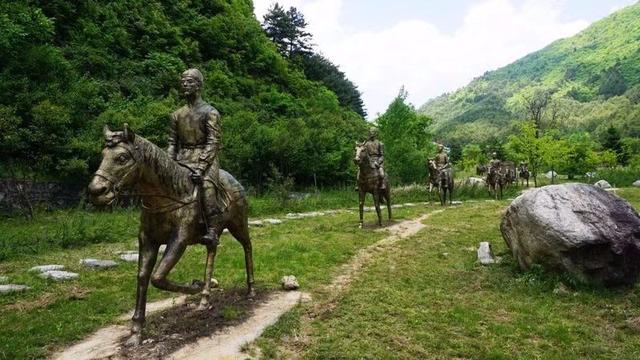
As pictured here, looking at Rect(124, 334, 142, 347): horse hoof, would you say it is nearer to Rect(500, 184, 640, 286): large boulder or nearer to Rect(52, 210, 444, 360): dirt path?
Rect(52, 210, 444, 360): dirt path

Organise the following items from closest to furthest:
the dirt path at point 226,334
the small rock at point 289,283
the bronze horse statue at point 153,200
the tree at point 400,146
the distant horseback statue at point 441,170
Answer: the bronze horse statue at point 153,200, the dirt path at point 226,334, the small rock at point 289,283, the distant horseback statue at point 441,170, the tree at point 400,146

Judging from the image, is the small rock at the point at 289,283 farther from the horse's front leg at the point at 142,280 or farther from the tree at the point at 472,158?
the tree at the point at 472,158

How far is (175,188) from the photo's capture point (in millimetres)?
6062

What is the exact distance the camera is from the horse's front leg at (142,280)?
5900mm

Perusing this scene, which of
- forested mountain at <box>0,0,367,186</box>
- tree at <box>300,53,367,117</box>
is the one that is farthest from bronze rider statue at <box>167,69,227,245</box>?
tree at <box>300,53,367,117</box>

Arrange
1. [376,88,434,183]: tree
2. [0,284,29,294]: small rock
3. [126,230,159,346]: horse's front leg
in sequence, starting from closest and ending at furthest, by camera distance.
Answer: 1. [126,230,159,346]: horse's front leg
2. [0,284,29,294]: small rock
3. [376,88,434,183]: tree

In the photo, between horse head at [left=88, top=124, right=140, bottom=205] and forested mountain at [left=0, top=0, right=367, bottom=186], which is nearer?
horse head at [left=88, top=124, right=140, bottom=205]

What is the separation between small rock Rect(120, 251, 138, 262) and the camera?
10820mm

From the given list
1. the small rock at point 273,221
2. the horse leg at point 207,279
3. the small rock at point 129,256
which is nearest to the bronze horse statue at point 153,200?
the horse leg at point 207,279

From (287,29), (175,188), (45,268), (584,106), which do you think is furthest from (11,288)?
(584,106)

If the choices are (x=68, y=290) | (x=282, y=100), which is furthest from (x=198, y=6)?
(x=68, y=290)

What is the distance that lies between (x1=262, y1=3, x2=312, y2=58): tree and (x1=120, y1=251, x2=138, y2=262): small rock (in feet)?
140

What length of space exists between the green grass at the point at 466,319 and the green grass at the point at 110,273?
1.38 m

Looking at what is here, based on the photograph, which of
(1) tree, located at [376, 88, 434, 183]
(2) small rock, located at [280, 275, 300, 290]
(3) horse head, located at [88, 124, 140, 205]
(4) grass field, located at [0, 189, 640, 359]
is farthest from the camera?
(1) tree, located at [376, 88, 434, 183]
